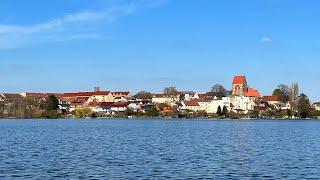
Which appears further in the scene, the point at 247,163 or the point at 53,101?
the point at 53,101

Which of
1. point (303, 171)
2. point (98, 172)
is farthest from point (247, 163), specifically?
point (98, 172)

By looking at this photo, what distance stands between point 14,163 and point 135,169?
7.11 m

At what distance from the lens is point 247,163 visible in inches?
1292

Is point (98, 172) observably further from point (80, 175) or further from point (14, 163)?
point (14, 163)

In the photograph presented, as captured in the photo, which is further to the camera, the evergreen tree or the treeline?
the treeline

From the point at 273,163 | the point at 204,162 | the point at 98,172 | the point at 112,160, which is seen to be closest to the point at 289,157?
the point at 273,163

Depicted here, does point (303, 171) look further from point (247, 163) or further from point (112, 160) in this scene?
point (112, 160)

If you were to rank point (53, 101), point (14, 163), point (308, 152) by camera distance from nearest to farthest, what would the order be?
point (14, 163) < point (308, 152) < point (53, 101)

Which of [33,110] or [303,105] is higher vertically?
[303,105]

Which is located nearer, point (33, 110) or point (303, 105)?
point (303, 105)

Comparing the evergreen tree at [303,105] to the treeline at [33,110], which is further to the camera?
the treeline at [33,110]

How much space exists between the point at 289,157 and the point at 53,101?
165 metres

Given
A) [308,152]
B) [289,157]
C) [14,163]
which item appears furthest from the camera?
[308,152]

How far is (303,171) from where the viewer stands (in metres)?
Answer: 29.5
